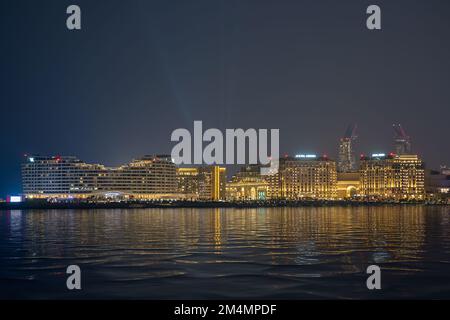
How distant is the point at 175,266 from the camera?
27.2m

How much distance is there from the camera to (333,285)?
2184 centimetres

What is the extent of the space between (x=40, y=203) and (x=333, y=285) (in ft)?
583
